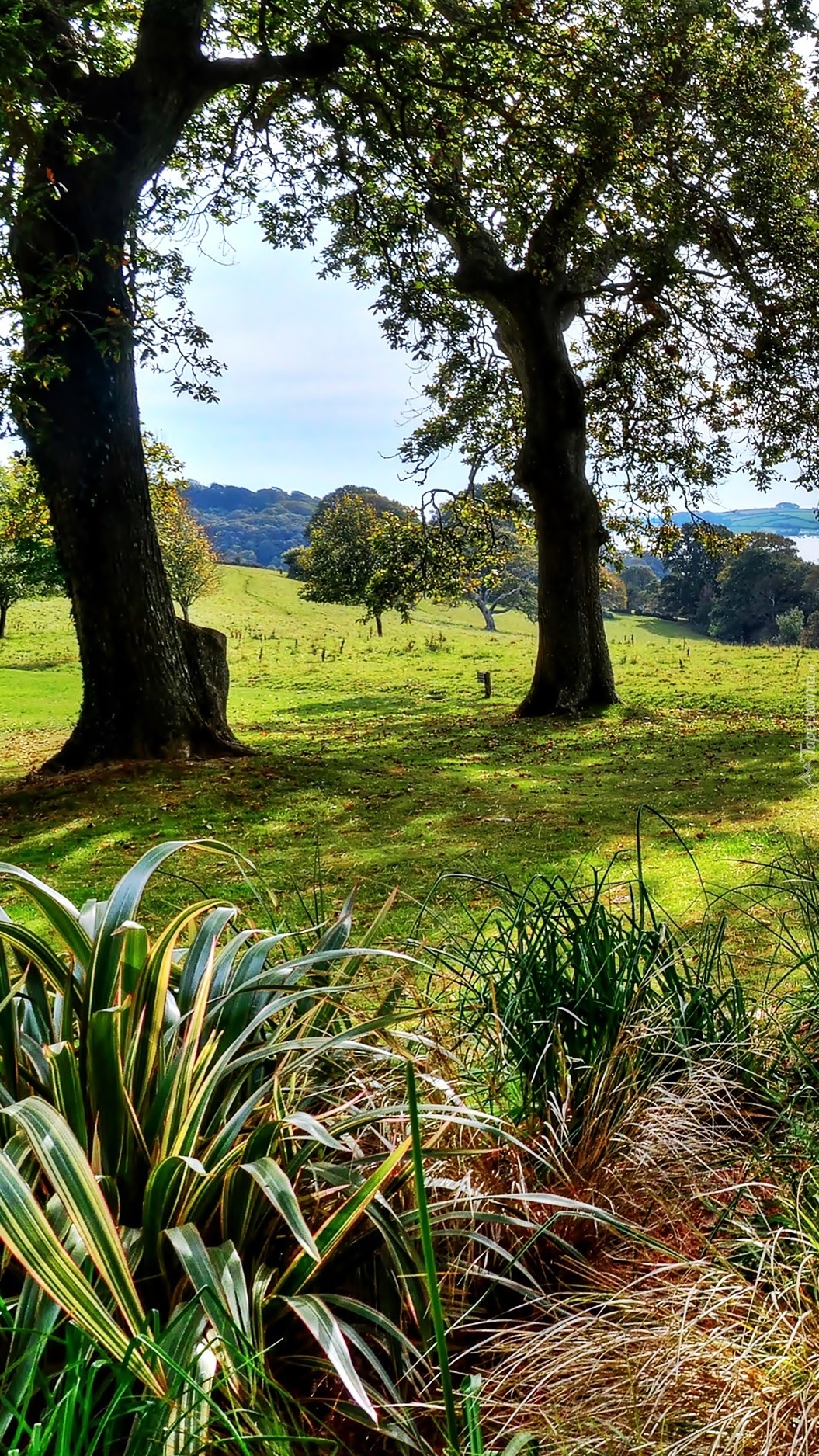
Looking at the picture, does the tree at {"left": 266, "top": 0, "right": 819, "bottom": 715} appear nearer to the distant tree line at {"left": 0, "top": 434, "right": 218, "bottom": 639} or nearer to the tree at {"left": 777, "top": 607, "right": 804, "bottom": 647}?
the distant tree line at {"left": 0, "top": 434, "right": 218, "bottom": 639}

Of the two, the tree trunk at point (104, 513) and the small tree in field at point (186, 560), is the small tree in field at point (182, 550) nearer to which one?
the small tree in field at point (186, 560)

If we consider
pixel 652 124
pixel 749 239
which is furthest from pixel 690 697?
pixel 652 124

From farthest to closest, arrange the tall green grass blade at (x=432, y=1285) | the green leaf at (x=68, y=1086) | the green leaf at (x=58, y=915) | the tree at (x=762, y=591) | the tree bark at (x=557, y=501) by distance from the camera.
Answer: the tree at (x=762, y=591), the tree bark at (x=557, y=501), the green leaf at (x=58, y=915), the green leaf at (x=68, y=1086), the tall green grass blade at (x=432, y=1285)

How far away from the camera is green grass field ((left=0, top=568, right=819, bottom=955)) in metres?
6.59

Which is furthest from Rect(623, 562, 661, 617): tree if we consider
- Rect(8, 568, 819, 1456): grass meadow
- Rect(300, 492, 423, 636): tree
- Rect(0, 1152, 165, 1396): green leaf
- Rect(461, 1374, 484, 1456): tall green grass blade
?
Rect(0, 1152, 165, 1396): green leaf

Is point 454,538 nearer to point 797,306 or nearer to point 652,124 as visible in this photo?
point 797,306

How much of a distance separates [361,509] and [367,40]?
3735cm

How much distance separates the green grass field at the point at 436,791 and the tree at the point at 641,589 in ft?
196

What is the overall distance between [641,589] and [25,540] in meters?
87.5

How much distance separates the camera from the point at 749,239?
11.1m

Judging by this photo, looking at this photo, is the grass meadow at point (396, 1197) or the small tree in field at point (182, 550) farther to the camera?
the small tree in field at point (182, 550)

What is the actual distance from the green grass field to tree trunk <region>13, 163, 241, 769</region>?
75 cm

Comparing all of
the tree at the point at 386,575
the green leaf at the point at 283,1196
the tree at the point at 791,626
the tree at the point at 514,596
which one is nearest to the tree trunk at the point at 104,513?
the tree at the point at 386,575

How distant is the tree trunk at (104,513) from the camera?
29.8 feet
